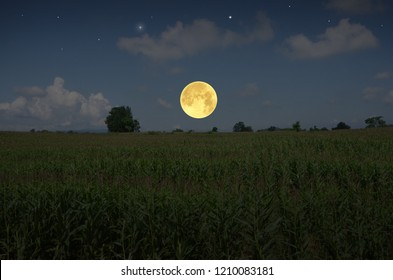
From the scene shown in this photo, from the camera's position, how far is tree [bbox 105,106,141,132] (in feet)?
411

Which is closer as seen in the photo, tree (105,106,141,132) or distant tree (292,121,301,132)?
distant tree (292,121,301,132)

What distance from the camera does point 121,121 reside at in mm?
126375

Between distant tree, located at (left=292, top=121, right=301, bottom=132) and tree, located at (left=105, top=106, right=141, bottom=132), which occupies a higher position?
tree, located at (left=105, top=106, right=141, bottom=132)

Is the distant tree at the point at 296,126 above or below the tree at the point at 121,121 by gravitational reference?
below

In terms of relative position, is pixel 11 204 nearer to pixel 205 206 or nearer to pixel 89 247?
pixel 89 247

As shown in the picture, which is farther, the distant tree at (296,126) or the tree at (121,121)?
the tree at (121,121)

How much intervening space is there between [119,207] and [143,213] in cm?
84

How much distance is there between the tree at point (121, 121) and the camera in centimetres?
12512

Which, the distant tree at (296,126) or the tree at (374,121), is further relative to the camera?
the tree at (374,121)

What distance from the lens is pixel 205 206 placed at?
7.05m

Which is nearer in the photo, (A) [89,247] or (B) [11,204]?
(A) [89,247]

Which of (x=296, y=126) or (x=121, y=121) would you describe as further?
(x=121, y=121)
